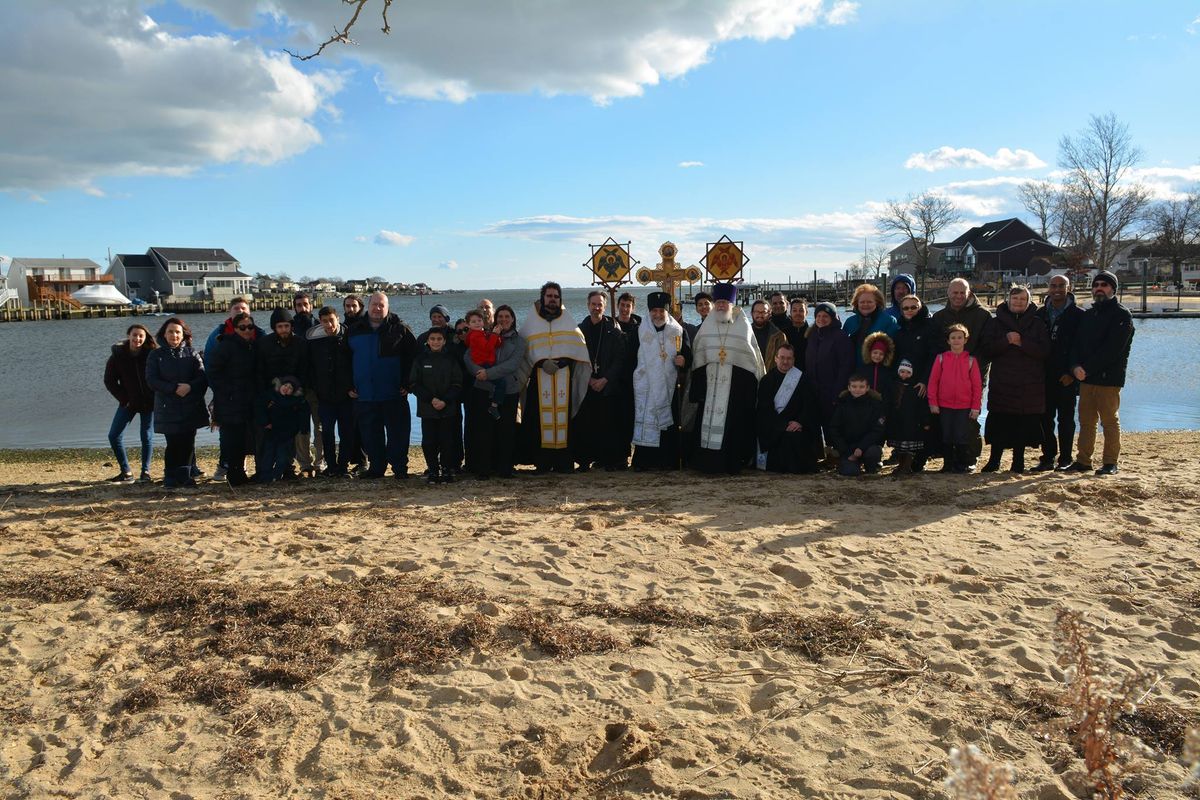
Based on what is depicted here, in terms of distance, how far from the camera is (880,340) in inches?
316

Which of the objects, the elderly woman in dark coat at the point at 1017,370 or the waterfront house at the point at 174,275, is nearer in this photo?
the elderly woman in dark coat at the point at 1017,370

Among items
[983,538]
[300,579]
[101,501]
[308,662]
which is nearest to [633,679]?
[308,662]

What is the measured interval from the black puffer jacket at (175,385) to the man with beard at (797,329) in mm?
6288

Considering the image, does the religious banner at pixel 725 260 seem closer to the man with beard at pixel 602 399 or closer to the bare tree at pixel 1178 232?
the man with beard at pixel 602 399

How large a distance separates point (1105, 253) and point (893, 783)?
182 ft

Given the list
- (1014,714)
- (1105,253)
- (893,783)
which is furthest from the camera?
(1105,253)

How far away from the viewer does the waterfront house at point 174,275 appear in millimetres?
87625

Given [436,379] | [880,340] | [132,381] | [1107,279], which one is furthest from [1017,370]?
[132,381]

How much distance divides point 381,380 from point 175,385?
6.55 feet

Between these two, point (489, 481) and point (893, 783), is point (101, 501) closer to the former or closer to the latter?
point (489, 481)

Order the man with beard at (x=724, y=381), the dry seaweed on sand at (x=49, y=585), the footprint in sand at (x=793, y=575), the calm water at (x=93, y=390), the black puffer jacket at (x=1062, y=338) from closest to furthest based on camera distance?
the dry seaweed on sand at (x=49, y=585)
the footprint in sand at (x=793, y=575)
the black puffer jacket at (x=1062, y=338)
the man with beard at (x=724, y=381)
the calm water at (x=93, y=390)

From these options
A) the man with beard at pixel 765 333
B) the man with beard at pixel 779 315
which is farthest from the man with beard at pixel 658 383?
the man with beard at pixel 779 315

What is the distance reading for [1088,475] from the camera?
8.09m

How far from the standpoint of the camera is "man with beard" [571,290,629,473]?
8.59 meters
